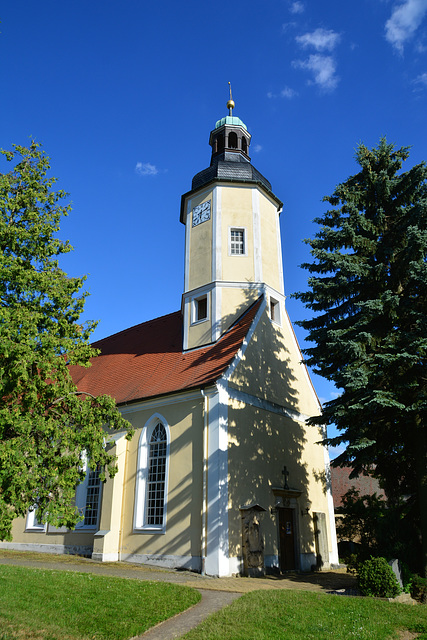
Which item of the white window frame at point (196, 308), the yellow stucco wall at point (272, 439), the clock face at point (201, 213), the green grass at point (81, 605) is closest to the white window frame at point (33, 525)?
the green grass at point (81, 605)

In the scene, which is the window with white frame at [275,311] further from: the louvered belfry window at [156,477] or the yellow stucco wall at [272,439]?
the louvered belfry window at [156,477]

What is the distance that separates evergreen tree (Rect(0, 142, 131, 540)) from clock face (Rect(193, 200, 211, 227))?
922 cm

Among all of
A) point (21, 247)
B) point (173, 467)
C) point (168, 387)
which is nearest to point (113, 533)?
point (173, 467)

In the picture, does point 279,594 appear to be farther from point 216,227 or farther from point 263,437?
point 216,227

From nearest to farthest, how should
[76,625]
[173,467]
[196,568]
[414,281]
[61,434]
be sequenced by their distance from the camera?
[76,625] < [61,434] < [414,281] < [196,568] < [173,467]

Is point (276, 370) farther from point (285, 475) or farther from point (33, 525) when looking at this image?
point (33, 525)

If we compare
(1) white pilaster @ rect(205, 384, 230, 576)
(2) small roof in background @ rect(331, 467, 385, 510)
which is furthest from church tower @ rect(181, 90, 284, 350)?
(2) small roof in background @ rect(331, 467, 385, 510)

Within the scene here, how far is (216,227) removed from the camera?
67.9ft

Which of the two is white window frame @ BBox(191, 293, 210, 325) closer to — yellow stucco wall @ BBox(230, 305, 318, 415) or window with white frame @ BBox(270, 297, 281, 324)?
yellow stucco wall @ BBox(230, 305, 318, 415)

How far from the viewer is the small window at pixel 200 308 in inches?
800

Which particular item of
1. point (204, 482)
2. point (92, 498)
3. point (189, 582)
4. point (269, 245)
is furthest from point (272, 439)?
point (269, 245)

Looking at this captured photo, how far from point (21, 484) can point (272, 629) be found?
532 centimetres

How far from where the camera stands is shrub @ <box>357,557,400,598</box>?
10.3 m

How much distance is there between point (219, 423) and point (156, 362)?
233 inches
